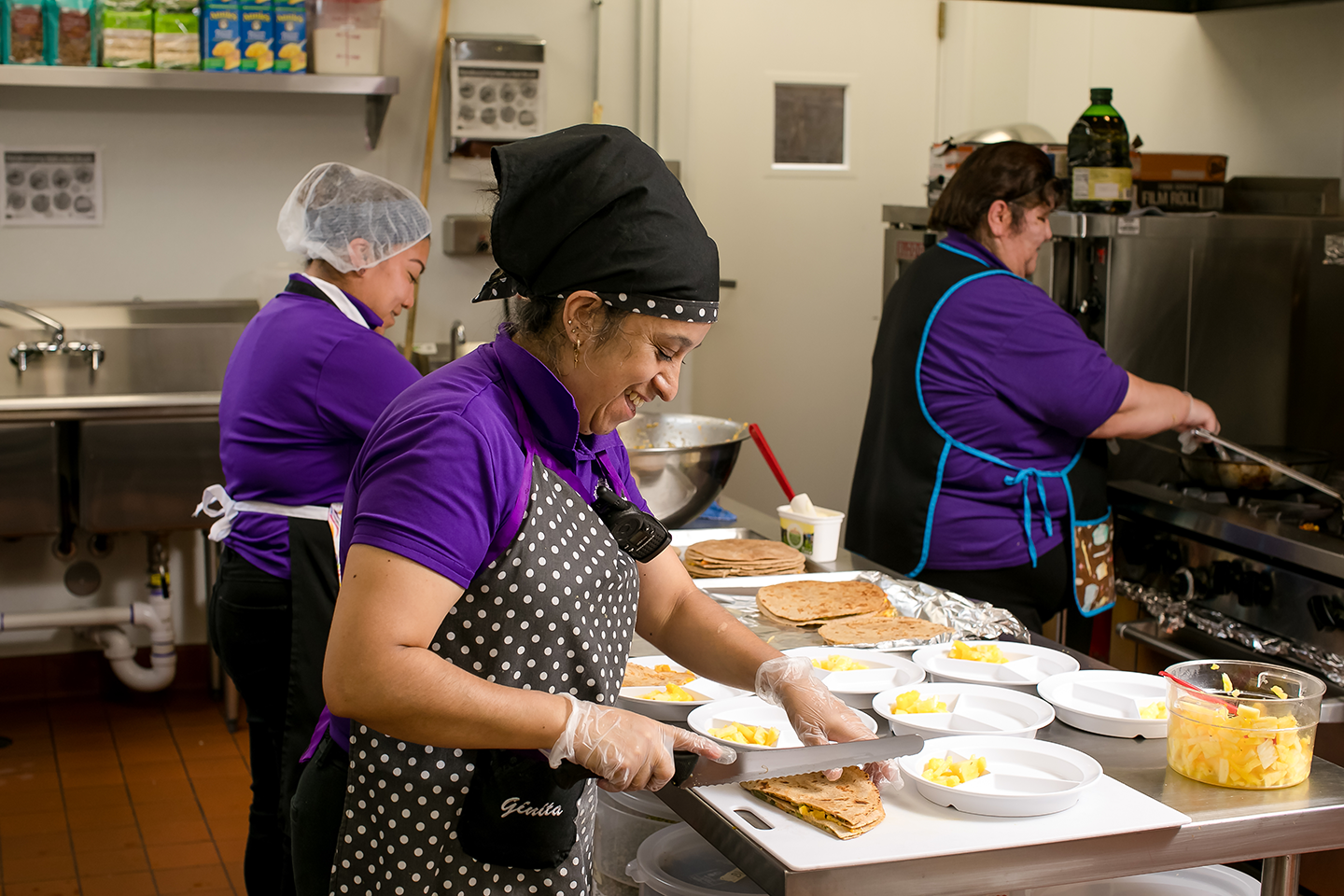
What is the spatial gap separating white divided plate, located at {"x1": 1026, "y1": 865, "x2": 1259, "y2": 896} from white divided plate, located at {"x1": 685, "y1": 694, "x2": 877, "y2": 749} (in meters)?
0.41

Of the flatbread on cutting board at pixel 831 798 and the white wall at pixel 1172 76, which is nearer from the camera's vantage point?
the flatbread on cutting board at pixel 831 798

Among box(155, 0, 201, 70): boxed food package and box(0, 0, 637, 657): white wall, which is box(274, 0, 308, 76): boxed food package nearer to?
box(155, 0, 201, 70): boxed food package

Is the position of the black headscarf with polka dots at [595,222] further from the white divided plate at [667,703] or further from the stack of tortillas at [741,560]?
the stack of tortillas at [741,560]

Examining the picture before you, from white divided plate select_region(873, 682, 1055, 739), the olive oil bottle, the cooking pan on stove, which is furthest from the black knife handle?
the olive oil bottle

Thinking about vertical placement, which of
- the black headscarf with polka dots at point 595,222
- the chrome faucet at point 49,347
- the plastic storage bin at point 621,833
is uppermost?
the black headscarf with polka dots at point 595,222

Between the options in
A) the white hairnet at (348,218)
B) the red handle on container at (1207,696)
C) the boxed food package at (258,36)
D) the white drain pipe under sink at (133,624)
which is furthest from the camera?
the white drain pipe under sink at (133,624)

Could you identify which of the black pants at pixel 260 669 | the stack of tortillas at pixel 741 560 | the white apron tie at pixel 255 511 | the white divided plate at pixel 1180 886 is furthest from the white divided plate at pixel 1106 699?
the black pants at pixel 260 669

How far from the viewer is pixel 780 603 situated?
2258 millimetres

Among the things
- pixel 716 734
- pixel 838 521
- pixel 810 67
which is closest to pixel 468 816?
pixel 716 734

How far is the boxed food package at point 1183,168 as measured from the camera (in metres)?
3.67

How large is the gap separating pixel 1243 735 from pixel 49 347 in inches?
148

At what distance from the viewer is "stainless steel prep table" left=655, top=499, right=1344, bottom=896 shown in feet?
4.40

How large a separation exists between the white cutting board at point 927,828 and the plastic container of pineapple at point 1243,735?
0.11 meters

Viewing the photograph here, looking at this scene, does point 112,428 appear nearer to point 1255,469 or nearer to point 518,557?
point 518,557
